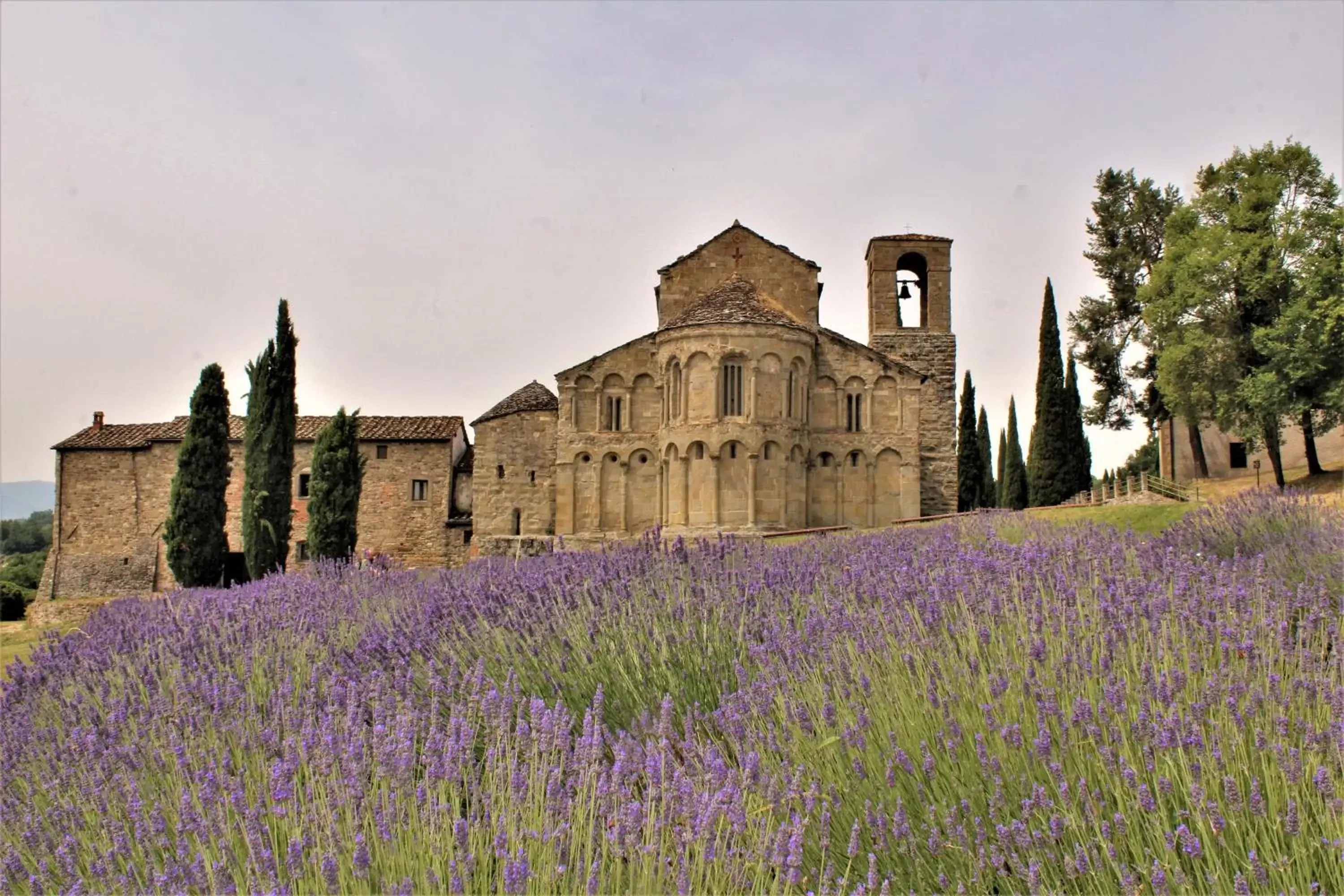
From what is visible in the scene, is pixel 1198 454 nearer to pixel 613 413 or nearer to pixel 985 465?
pixel 985 465

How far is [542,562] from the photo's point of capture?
26.5 feet

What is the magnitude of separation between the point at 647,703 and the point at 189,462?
23.8m

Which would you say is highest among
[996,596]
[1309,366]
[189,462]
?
[1309,366]

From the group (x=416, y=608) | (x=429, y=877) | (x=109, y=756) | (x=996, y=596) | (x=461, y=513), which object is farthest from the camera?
(x=461, y=513)

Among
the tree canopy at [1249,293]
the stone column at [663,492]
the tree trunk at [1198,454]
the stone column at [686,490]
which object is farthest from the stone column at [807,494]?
the tree trunk at [1198,454]

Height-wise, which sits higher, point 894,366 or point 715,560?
point 894,366

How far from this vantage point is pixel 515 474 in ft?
94.9

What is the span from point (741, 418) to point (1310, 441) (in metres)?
16.5

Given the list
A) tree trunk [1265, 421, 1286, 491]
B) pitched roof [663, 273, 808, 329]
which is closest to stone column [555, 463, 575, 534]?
pitched roof [663, 273, 808, 329]

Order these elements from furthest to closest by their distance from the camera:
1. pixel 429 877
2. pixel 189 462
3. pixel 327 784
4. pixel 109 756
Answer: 1. pixel 189 462
2. pixel 109 756
3. pixel 327 784
4. pixel 429 877

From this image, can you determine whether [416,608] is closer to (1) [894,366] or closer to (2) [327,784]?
(2) [327,784]

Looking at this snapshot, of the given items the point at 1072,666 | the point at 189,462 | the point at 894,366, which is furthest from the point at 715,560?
the point at 189,462

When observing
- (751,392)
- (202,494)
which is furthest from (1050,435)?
(202,494)

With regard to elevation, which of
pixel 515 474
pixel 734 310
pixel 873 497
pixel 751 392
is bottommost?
pixel 873 497
